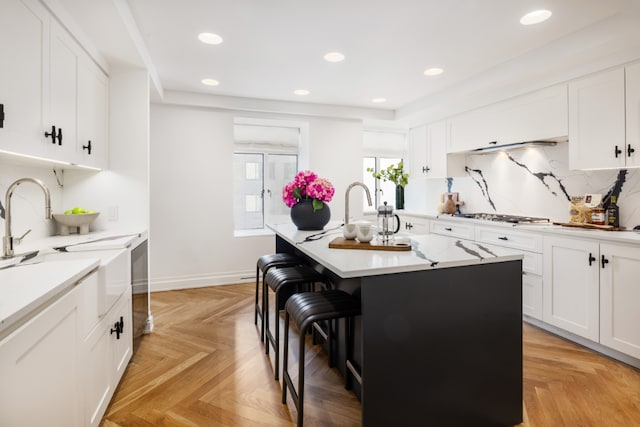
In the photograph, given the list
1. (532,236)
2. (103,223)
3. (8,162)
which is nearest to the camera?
(8,162)

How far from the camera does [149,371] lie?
2.32 m

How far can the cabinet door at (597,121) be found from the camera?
2.64 m

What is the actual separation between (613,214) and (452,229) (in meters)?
1.47

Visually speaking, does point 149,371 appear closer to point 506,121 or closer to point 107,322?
point 107,322

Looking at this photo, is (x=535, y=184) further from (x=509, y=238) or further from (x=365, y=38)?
(x=365, y=38)

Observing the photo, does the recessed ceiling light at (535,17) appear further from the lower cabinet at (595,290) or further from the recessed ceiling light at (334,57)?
the lower cabinet at (595,290)

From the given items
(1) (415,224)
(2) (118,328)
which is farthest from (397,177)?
(2) (118,328)

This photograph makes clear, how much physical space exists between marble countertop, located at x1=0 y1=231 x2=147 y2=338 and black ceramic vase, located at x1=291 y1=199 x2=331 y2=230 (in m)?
1.21

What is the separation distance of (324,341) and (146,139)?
2238 millimetres

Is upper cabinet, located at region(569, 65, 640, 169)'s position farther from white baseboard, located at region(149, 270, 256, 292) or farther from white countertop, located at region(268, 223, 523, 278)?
white baseboard, located at region(149, 270, 256, 292)

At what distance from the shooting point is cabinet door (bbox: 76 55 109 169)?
236cm

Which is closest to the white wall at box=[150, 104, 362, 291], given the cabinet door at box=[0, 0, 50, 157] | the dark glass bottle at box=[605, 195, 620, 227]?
the cabinet door at box=[0, 0, 50, 157]

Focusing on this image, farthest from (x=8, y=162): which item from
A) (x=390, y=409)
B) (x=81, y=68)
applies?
(x=390, y=409)

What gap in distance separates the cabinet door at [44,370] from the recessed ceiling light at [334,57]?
8.61 ft
